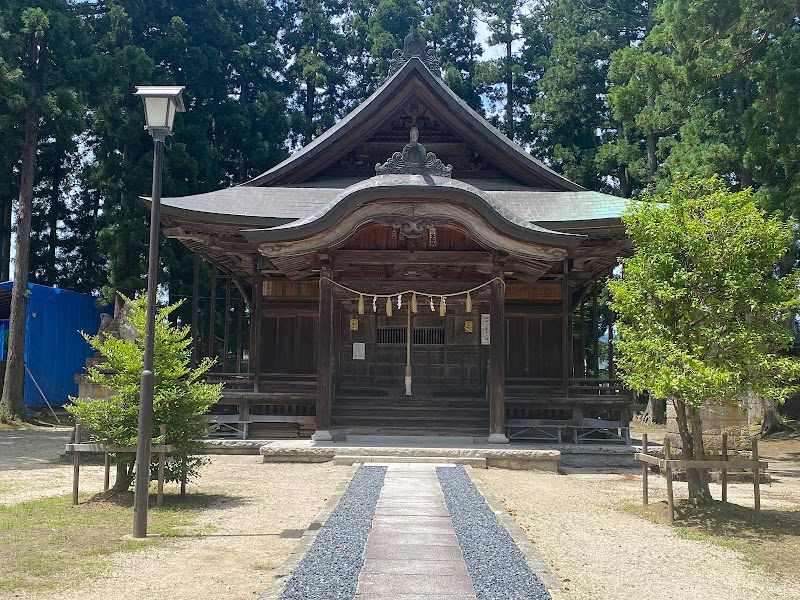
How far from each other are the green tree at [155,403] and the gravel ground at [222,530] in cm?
87

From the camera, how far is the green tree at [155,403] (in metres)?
8.70

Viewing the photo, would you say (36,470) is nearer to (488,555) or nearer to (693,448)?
(488,555)

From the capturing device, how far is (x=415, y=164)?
14102 millimetres

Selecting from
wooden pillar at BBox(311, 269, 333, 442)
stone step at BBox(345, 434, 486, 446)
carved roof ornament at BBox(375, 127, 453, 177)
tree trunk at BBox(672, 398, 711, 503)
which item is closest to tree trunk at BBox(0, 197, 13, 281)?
wooden pillar at BBox(311, 269, 333, 442)

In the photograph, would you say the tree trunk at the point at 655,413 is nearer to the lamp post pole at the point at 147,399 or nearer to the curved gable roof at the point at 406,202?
the curved gable roof at the point at 406,202

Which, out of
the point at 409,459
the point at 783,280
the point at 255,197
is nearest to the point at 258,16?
the point at 255,197

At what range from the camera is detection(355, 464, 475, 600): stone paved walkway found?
5117 millimetres

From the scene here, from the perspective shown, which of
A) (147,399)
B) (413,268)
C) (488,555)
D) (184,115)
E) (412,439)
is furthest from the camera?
(184,115)

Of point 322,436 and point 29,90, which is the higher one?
point 29,90

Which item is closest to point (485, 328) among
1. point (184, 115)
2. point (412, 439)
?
point (412, 439)

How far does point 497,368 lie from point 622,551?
23.3 feet

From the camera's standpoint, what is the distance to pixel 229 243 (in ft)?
51.6

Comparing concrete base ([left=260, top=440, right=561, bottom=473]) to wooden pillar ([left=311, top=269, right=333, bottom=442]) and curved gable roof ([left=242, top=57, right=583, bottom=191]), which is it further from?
curved gable roof ([left=242, top=57, right=583, bottom=191])

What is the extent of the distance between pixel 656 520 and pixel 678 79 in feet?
47.2
